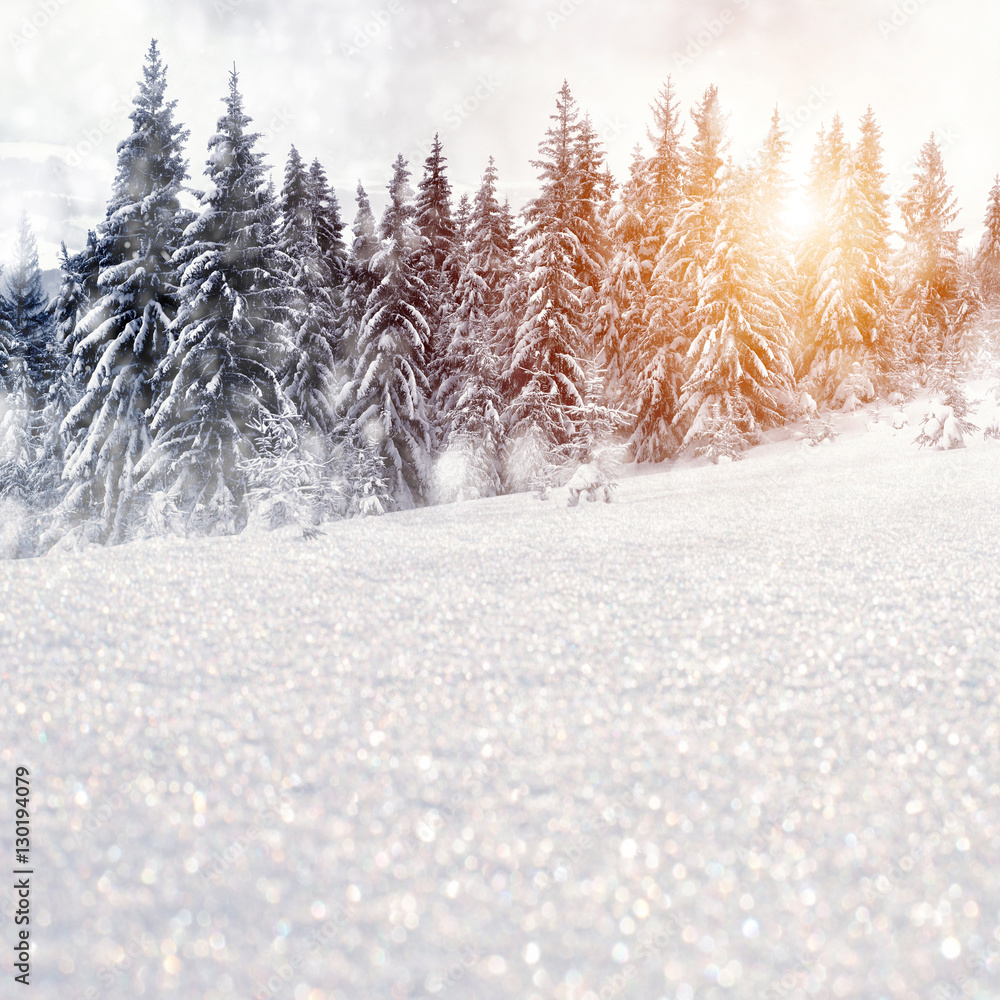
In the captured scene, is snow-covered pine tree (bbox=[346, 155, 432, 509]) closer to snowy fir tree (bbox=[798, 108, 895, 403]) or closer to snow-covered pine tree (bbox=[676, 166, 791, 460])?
snow-covered pine tree (bbox=[676, 166, 791, 460])

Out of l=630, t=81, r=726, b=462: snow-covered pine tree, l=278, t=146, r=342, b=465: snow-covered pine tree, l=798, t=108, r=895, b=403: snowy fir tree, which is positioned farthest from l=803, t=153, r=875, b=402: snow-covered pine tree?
l=278, t=146, r=342, b=465: snow-covered pine tree

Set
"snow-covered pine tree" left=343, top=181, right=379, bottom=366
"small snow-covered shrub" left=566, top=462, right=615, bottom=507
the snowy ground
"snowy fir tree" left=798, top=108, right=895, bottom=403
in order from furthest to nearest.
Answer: "snowy fir tree" left=798, top=108, right=895, bottom=403, "snow-covered pine tree" left=343, top=181, right=379, bottom=366, "small snow-covered shrub" left=566, top=462, right=615, bottom=507, the snowy ground

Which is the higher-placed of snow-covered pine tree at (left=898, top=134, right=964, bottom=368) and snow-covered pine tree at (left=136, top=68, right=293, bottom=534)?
snow-covered pine tree at (left=898, top=134, right=964, bottom=368)

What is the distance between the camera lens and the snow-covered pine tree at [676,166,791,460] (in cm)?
2094

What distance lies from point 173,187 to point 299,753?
19.3 m

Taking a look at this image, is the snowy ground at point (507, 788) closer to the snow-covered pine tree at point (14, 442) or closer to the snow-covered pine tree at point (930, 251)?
the snow-covered pine tree at point (14, 442)

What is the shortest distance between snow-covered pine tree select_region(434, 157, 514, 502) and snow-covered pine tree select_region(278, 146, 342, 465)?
405 centimetres

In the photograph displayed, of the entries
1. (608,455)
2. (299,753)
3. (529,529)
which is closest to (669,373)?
(608,455)

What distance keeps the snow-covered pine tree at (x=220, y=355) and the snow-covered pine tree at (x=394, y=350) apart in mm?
4820

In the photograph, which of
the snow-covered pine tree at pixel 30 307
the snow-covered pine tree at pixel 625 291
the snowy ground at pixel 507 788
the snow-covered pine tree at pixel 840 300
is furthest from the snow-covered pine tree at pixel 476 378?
the snow-covered pine tree at pixel 30 307

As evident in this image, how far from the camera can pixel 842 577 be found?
606 cm

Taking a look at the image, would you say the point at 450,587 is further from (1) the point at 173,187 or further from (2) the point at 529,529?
(1) the point at 173,187

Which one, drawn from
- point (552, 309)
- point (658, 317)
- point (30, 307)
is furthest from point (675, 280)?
point (30, 307)

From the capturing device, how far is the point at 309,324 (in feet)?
71.4
